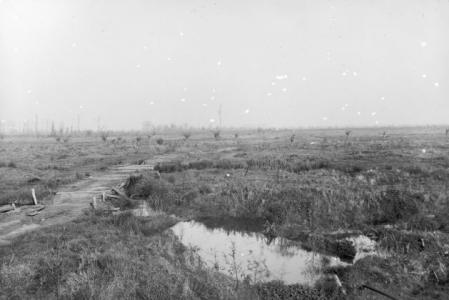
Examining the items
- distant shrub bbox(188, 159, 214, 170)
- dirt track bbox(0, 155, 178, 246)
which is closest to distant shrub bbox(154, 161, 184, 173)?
distant shrub bbox(188, 159, 214, 170)

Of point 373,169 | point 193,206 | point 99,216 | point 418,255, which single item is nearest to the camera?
point 418,255

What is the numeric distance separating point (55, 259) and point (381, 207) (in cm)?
1475

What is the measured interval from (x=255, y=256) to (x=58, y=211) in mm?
10641

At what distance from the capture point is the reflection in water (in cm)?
960

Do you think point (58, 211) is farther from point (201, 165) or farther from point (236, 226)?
point (201, 165)

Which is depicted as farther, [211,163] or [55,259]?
[211,163]

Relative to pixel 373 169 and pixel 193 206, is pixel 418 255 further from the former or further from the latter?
pixel 373 169

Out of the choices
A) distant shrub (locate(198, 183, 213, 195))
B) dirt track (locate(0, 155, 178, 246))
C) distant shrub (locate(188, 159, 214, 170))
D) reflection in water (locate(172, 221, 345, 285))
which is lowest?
reflection in water (locate(172, 221, 345, 285))

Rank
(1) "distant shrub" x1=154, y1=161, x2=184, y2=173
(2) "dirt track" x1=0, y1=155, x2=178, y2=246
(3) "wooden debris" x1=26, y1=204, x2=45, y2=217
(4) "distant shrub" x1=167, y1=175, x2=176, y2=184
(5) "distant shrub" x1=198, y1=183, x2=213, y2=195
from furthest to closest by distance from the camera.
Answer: (1) "distant shrub" x1=154, y1=161, x2=184, y2=173
(4) "distant shrub" x1=167, y1=175, x2=176, y2=184
(5) "distant shrub" x1=198, y1=183, x2=213, y2=195
(3) "wooden debris" x1=26, y1=204, x2=45, y2=217
(2) "dirt track" x1=0, y1=155, x2=178, y2=246

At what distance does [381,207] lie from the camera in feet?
50.8

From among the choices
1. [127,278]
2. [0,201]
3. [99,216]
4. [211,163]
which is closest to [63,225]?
[99,216]

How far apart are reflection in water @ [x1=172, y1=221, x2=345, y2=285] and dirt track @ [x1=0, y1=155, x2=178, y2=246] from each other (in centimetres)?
573

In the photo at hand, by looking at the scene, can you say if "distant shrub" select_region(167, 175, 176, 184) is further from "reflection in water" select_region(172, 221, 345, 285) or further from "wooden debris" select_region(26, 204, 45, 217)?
"wooden debris" select_region(26, 204, 45, 217)

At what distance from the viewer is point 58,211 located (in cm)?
1541
